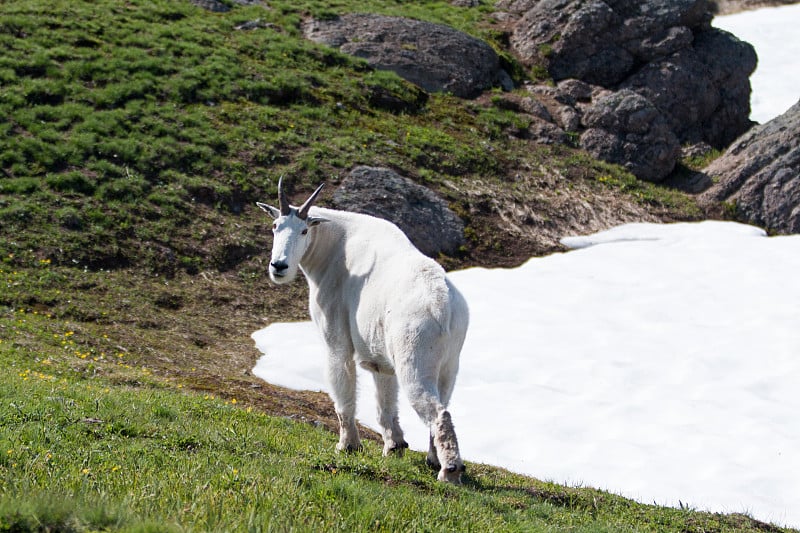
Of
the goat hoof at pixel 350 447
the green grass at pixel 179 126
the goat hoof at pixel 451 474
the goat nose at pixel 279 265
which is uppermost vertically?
the goat nose at pixel 279 265

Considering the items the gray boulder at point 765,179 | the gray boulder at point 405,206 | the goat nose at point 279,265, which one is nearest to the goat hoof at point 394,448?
the goat nose at point 279,265

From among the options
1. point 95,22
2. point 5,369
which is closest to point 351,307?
point 5,369

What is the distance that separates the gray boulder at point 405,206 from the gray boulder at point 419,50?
37.1 feet

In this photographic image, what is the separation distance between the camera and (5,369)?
13.6m

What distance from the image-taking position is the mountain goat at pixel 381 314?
8789 millimetres

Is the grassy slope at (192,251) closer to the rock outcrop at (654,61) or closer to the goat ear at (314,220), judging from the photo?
the goat ear at (314,220)

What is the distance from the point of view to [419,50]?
4003cm

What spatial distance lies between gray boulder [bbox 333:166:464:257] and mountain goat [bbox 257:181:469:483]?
50.3 ft

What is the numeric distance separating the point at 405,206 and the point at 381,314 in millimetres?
18328

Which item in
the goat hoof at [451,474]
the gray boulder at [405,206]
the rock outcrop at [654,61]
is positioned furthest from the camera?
the rock outcrop at [654,61]

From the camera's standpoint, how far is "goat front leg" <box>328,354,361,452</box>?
423 inches

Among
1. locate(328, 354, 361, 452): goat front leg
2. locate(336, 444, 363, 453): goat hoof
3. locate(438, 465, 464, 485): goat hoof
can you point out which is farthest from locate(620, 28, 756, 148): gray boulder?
locate(438, 465, 464, 485): goat hoof

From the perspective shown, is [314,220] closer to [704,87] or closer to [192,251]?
[192,251]

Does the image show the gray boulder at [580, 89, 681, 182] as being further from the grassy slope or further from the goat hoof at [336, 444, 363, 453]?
the goat hoof at [336, 444, 363, 453]
